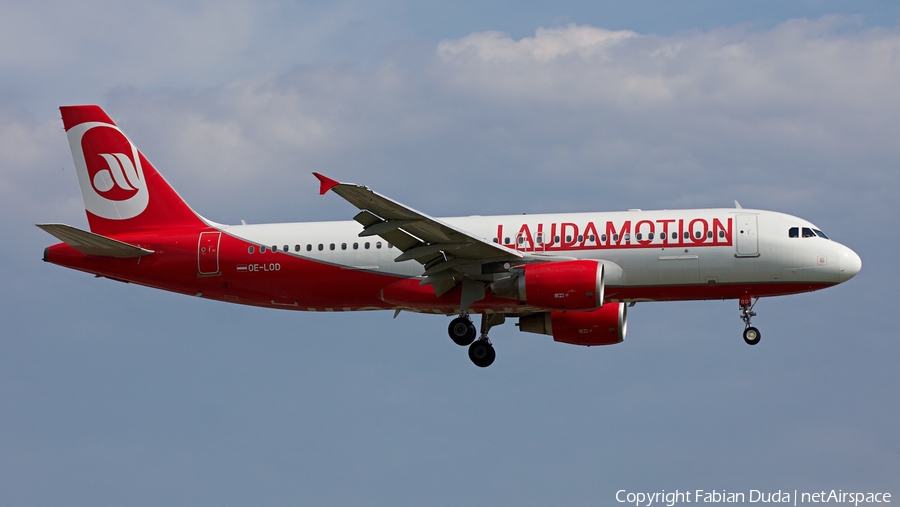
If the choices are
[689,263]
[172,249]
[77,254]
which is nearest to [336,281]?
[172,249]

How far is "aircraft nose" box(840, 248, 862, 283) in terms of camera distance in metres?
39.6

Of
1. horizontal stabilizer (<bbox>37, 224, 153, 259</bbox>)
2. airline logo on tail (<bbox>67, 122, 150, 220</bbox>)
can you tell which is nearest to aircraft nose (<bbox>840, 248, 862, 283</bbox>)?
horizontal stabilizer (<bbox>37, 224, 153, 259</bbox>)

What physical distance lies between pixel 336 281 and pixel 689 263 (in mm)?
12578

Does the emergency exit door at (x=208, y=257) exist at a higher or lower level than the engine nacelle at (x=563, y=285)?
higher

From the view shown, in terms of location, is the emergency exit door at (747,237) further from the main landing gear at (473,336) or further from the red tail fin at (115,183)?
the red tail fin at (115,183)

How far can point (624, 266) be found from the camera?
130 feet

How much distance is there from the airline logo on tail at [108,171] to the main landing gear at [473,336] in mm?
13181

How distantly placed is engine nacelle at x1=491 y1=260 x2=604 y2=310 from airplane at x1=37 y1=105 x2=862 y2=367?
0.15 feet

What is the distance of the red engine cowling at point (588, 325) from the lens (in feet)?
144

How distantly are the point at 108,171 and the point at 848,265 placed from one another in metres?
27.9

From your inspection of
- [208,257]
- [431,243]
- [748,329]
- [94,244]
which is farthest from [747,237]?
[94,244]

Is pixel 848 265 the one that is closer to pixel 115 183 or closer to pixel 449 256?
pixel 449 256

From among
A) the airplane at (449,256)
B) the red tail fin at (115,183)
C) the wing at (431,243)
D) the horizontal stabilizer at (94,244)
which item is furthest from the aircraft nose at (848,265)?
the horizontal stabilizer at (94,244)

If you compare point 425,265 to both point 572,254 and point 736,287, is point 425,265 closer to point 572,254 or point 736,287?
point 572,254
